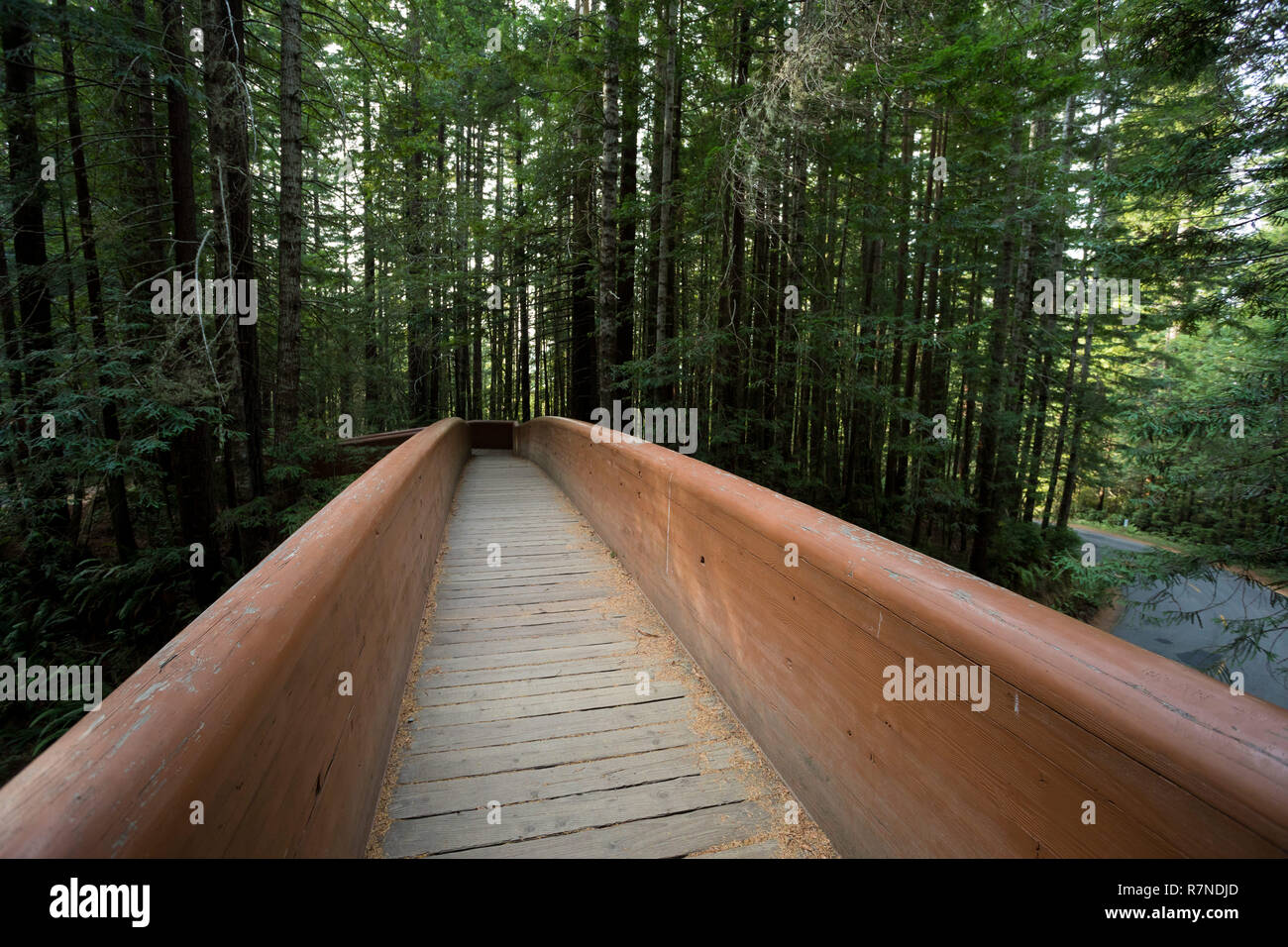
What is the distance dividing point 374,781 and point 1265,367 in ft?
25.0

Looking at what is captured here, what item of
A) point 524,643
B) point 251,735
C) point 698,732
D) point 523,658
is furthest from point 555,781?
point 251,735

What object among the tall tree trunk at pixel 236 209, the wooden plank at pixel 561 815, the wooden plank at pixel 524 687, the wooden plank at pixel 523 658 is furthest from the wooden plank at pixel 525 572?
the tall tree trunk at pixel 236 209

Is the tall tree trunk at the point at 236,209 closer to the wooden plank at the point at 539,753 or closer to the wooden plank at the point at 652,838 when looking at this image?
the wooden plank at the point at 539,753

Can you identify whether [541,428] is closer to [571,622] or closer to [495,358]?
[571,622]

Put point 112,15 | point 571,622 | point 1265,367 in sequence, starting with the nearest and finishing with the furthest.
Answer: point 571,622 → point 1265,367 → point 112,15

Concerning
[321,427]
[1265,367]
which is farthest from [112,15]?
[1265,367]

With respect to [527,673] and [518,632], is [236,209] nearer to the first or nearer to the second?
[518,632]

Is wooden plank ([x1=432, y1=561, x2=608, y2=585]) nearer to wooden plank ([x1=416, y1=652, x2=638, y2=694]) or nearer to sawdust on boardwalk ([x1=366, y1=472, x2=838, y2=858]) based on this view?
sawdust on boardwalk ([x1=366, y1=472, x2=838, y2=858])

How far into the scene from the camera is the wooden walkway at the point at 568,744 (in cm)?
213

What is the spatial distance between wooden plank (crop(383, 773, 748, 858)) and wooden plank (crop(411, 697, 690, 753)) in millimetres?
453

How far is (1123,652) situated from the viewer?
1.18 metres

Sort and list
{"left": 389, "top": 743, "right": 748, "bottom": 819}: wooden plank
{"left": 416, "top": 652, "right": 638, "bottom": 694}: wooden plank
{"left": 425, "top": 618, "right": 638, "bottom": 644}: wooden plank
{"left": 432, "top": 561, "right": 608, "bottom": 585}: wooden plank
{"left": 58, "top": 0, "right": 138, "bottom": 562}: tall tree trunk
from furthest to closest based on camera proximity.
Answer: {"left": 58, "top": 0, "right": 138, "bottom": 562}: tall tree trunk
{"left": 432, "top": 561, "right": 608, "bottom": 585}: wooden plank
{"left": 425, "top": 618, "right": 638, "bottom": 644}: wooden plank
{"left": 416, "top": 652, "right": 638, "bottom": 694}: wooden plank
{"left": 389, "top": 743, "right": 748, "bottom": 819}: wooden plank

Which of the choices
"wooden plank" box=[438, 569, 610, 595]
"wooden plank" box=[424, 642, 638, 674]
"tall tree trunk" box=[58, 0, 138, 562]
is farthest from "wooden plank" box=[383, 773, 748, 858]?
"tall tree trunk" box=[58, 0, 138, 562]

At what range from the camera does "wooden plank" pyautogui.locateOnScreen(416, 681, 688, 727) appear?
288 centimetres
